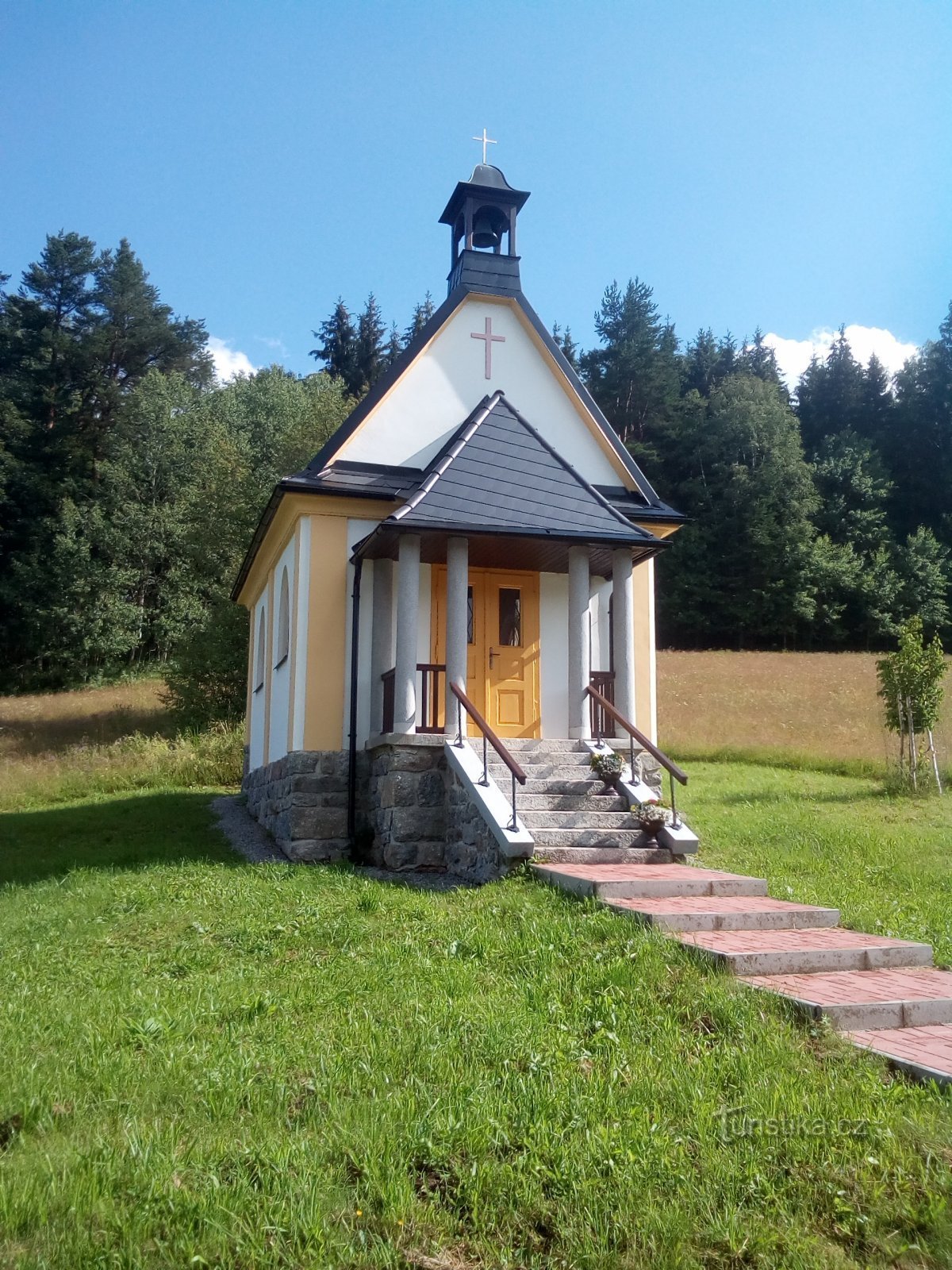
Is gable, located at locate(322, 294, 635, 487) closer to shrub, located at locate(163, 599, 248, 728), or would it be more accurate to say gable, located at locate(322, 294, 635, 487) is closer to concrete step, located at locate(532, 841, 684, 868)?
concrete step, located at locate(532, 841, 684, 868)

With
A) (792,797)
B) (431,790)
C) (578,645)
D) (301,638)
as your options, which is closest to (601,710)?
(578,645)

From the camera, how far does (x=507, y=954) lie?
625 cm

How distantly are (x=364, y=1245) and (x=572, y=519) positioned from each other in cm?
964

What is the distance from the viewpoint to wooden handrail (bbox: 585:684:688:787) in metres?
9.75

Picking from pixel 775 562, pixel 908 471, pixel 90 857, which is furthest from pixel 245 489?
pixel 908 471

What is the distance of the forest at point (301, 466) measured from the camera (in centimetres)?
3788

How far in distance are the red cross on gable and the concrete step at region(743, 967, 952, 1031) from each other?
1036cm

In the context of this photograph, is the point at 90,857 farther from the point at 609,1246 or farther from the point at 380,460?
the point at 609,1246

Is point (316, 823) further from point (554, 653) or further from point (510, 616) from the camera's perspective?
point (554, 653)

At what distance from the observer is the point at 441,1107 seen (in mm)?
4020

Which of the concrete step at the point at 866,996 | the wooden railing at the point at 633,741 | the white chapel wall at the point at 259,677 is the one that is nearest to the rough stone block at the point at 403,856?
the wooden railing at the point at 633,741

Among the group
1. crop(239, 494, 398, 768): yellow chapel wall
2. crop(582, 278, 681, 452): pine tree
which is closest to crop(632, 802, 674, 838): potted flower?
crop(239, 494, 398, 768): yellow chapel wall

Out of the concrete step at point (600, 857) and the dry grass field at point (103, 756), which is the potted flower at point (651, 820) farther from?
the dry grass field at point (103, 756)

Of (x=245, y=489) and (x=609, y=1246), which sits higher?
(x=245, y=489)
